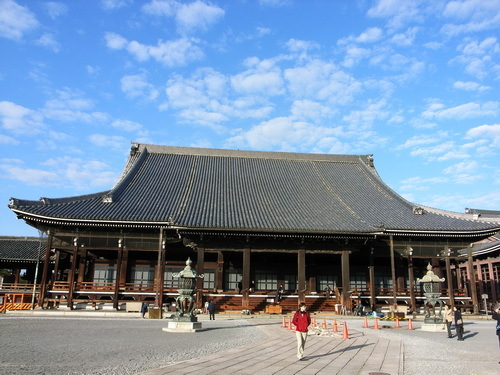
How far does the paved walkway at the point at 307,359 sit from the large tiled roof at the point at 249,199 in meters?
13.3

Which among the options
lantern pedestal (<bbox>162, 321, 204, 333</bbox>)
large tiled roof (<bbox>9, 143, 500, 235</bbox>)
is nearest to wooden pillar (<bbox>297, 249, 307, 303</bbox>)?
large tiled roof (<bbox>9, 143, 500, 235</bbox>)

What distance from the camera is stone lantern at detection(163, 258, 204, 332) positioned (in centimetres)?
1695

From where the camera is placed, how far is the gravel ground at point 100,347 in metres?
8.80

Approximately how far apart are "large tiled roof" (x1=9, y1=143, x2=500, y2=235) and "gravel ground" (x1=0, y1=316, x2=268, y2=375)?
10.4 meters

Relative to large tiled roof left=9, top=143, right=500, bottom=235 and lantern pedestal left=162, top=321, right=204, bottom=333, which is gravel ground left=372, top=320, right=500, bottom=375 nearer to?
lantern pedestal left=162, top=321, right=204, bottom=333

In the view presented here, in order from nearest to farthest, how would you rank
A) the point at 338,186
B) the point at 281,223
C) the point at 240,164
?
the point at 281,223, the point at 338,186, the point at 240,164

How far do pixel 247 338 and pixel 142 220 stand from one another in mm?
14122

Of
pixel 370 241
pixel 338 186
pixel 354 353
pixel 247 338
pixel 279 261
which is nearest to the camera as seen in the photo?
pixel 354 353

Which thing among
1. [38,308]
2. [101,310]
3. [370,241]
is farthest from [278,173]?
[38,308]

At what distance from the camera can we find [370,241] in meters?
29.7

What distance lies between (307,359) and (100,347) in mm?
5947

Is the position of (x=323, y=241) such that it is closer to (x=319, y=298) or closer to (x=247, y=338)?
(x=319, y=298)

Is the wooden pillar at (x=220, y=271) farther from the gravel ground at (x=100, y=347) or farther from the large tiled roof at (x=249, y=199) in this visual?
the gravel ground at (x=100, y=347)

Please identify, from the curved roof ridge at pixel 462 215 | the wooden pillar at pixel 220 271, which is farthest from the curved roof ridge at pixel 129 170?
the curved roof ridge at pixel 462 215
